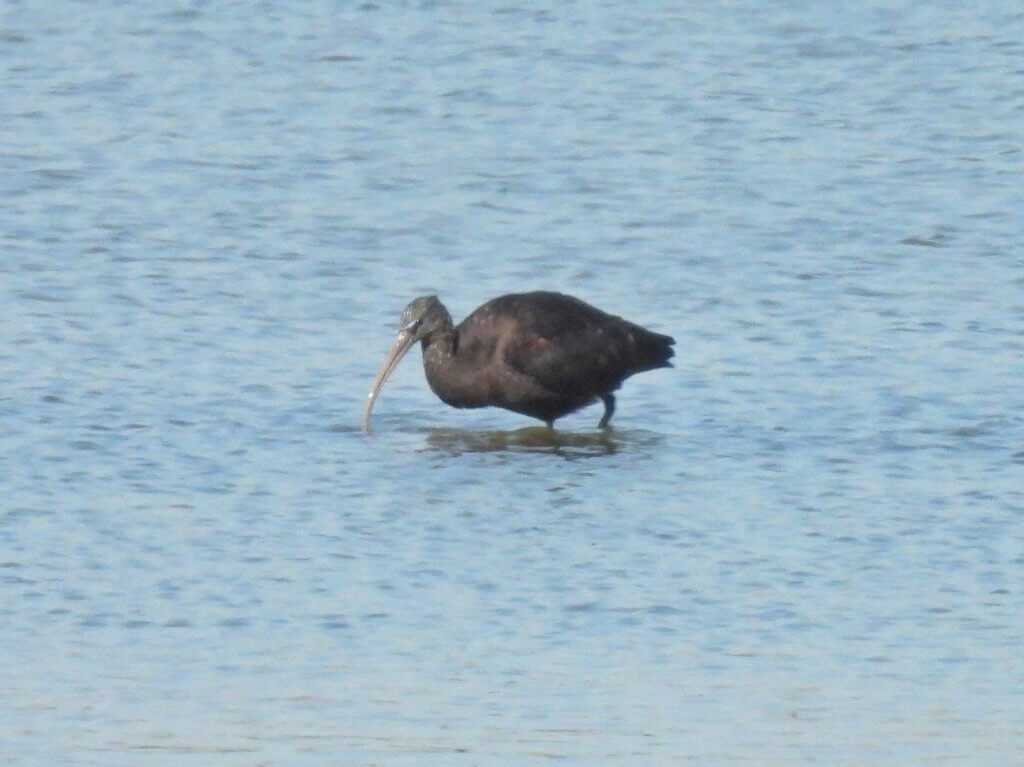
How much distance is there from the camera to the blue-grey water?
24.2ft

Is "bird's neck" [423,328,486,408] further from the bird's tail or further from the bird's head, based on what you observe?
the bird's tail

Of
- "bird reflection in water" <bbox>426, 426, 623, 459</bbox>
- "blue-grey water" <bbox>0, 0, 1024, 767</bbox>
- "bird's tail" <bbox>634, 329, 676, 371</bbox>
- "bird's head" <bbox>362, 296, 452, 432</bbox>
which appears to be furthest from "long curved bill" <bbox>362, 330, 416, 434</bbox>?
"bird's tail" <bbox>634, 329, 676, 371</bbox>

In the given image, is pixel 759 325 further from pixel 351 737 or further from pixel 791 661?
pixel 351 737

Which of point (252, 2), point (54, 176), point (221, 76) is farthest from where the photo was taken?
point (252, 2)

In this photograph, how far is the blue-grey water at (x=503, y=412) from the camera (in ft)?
24.2

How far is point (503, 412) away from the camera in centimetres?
1236

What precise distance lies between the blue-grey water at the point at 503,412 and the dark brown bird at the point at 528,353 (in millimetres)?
198

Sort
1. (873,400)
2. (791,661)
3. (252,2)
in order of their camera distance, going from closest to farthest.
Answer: (791,661), (873,400), (252,2)

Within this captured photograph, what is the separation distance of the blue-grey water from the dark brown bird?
20 centimetres

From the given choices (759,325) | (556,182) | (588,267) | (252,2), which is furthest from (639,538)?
(252,2)

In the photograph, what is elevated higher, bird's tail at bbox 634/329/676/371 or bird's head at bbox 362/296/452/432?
bird's head at bbox 362/296/452/432

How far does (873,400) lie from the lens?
11.3 meters

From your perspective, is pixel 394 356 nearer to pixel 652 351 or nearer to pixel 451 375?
pixel 451 375

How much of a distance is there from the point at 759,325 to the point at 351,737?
601 cm
